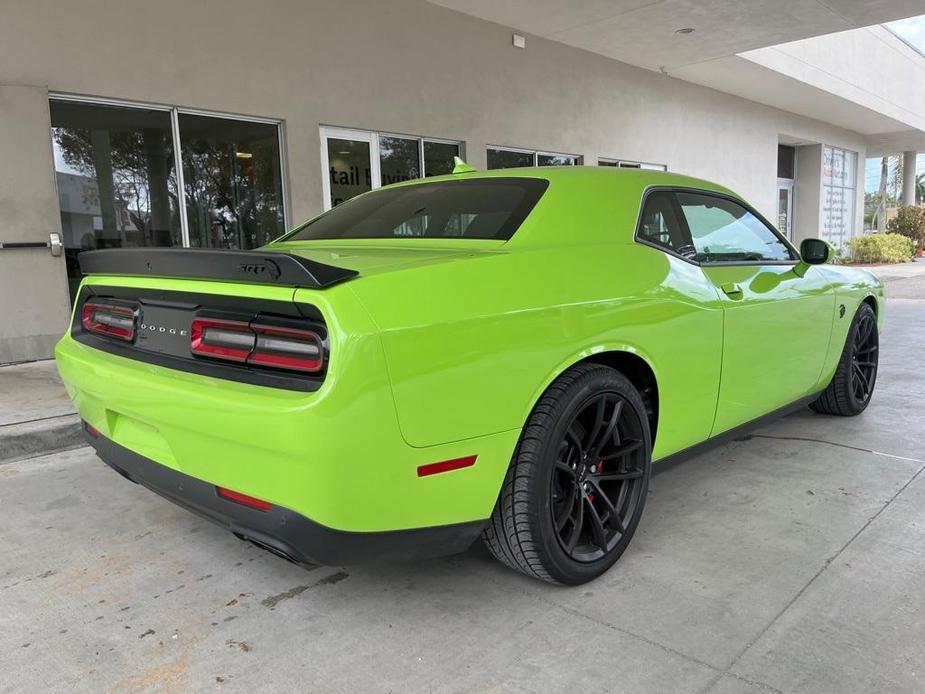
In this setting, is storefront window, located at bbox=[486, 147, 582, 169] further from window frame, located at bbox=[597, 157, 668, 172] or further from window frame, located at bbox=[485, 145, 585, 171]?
window frame, located at bbox=[597, 157, 668, 172]

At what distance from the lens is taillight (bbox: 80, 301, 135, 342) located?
2.56m

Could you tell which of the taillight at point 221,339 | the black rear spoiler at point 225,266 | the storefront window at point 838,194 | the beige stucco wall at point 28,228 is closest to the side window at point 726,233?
the black rear spoiler at point 225,266

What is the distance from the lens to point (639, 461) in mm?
2676

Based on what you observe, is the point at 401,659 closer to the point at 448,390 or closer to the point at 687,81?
the point at 448,390

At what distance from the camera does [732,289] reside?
3.14 metres

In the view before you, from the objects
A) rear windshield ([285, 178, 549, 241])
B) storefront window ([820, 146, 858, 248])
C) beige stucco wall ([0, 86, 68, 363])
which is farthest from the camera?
storefront window ([820, 146, 858, 248])

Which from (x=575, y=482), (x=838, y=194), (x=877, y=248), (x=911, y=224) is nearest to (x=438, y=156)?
(x=575, y=482)

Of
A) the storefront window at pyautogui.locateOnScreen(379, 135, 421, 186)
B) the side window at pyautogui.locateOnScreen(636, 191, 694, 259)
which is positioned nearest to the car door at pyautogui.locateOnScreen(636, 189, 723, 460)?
the side window at pyautogui.locateOnScreen(636, 191, 694, 259)

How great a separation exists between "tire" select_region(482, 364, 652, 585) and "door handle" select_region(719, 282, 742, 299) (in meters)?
0.83

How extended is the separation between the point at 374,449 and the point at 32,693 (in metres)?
1.24

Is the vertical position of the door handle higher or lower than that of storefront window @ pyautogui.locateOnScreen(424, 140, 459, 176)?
lower

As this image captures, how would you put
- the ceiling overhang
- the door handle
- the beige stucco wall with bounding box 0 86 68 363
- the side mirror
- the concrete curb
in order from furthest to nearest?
the ceiling overhang, the beige stucco wall with bounding box 0 86 68 363, the concrete curb, the side mirror, the door handle

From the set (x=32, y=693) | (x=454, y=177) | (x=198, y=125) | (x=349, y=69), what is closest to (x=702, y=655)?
(x=32, y=693)

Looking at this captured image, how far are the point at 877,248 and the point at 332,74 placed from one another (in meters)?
20.2
